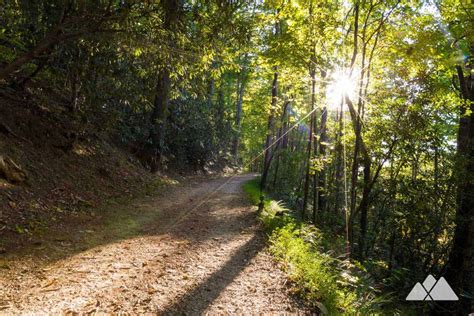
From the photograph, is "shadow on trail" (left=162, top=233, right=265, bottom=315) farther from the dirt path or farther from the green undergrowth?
the green undergrowth

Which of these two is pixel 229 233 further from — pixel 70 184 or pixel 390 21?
pixel 390 21

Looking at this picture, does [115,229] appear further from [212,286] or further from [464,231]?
[464,231]

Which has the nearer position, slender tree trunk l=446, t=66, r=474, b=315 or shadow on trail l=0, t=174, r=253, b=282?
shadow on trail l=0, t=174, r=253, b=282

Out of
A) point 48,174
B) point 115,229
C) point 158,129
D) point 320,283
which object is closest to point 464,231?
point 320,283

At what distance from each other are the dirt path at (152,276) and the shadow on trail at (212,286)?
12 mm

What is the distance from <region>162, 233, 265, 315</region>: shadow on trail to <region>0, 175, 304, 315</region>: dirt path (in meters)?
0.01

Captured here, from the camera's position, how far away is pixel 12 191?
6.07m

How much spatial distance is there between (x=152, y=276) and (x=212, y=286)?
90cm

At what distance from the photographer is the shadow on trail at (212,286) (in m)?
3.65

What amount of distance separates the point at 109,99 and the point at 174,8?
488cm

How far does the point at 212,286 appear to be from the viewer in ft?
14.2

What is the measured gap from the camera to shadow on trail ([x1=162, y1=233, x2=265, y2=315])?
3.65 m

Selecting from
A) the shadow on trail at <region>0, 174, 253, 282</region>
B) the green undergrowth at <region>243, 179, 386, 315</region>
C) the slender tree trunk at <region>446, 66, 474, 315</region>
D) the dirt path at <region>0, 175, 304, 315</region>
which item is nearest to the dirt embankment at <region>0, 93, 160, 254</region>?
the shadow on trail at <region>0, 174, 253, 282</region>

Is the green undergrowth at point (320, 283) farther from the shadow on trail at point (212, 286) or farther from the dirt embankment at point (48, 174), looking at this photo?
the dirt embankment at point (48, 174)
